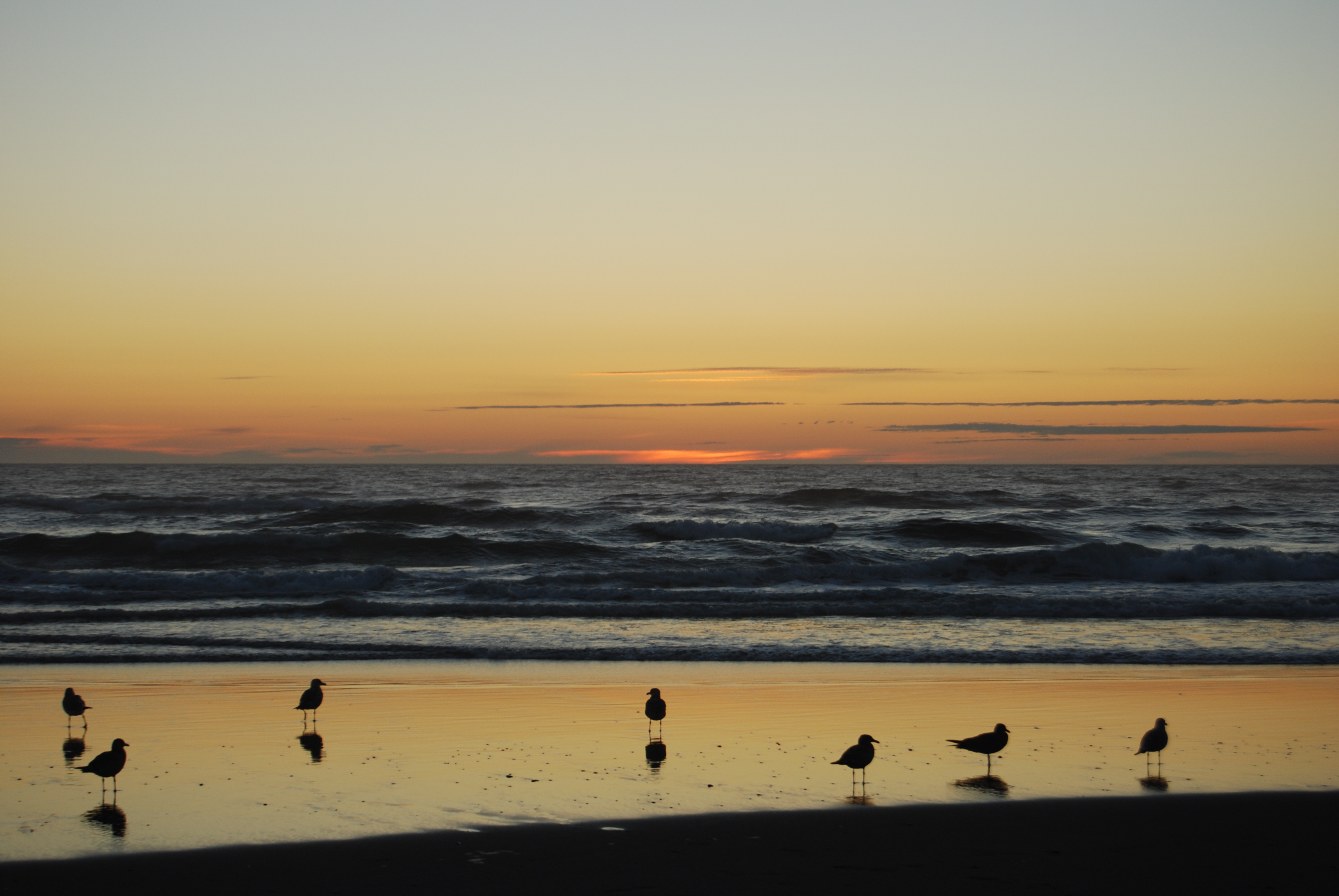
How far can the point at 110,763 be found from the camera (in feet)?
23.2

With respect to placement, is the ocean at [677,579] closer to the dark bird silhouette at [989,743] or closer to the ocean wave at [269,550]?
the ocean wave at [269,550]

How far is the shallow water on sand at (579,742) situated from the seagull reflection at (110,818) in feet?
0.09

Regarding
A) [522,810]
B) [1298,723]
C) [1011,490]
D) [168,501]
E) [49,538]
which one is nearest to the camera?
[522,810]

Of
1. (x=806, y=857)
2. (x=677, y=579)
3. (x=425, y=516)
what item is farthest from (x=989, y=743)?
(x=425, y=516)

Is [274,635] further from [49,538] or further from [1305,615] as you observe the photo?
[49,538]

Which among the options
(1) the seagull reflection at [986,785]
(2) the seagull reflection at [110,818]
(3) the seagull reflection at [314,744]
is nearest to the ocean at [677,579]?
(3) the seagull reflection at [314,744]

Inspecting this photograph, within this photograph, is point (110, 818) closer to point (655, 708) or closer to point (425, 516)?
point (655, 708)

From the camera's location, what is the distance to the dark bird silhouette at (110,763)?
7.07 m

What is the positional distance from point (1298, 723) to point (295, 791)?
9.08 meters

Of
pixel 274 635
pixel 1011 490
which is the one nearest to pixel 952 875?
pixel 274 635

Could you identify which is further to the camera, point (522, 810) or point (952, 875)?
point (522, 810)

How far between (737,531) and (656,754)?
27.0 m

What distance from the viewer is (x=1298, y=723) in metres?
9.48

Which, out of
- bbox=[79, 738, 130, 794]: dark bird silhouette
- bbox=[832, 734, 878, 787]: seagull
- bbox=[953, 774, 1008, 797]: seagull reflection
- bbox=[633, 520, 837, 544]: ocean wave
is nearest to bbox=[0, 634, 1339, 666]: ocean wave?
bbox=[953, 774, 1008, 797]: seagull reflection
